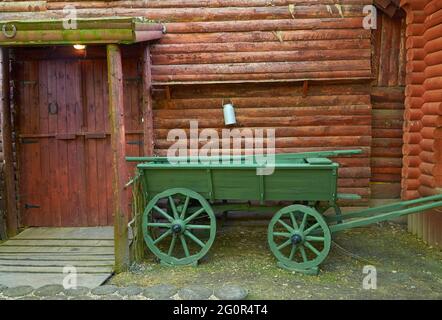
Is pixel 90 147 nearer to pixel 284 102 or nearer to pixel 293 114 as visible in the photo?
pixel 284 102

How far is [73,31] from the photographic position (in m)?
5.85

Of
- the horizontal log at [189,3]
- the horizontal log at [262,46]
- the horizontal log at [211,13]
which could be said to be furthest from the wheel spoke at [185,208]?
the horizontal log at [189,3]

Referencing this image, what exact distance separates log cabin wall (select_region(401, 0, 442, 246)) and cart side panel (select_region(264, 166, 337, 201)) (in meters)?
2.33

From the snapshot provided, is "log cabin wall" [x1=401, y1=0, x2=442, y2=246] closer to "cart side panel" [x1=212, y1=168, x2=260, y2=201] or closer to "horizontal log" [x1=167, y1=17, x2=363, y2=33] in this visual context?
"horizontal log" [x1=167, y1=17, x2=363, y2=33]

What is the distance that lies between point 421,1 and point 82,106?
6.24 meters

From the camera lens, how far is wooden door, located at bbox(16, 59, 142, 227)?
779cm

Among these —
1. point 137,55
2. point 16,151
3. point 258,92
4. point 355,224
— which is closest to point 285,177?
point 355,224

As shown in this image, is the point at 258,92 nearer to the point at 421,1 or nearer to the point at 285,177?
the point at 285,177

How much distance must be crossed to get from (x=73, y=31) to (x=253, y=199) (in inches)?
135

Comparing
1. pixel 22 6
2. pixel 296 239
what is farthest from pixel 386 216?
pixel 22 6

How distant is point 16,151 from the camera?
25.6 ft

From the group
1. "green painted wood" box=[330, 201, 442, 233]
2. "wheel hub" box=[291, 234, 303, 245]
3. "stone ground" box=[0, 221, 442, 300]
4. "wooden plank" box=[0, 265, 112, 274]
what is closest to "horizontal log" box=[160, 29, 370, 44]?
"green painted wood" box=[330, 201, 442, 233]

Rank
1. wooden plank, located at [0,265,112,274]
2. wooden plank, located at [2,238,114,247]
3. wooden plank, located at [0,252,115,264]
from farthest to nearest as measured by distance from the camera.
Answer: wooden plank, located at [2,238,114,247] < wooden plank, located at [0,252,115,264] < wooden plank, located at [0,265,112,274]

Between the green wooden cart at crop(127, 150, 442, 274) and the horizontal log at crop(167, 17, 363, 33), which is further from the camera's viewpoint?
the horizontal log at crop(167, 17, 363, 33)
